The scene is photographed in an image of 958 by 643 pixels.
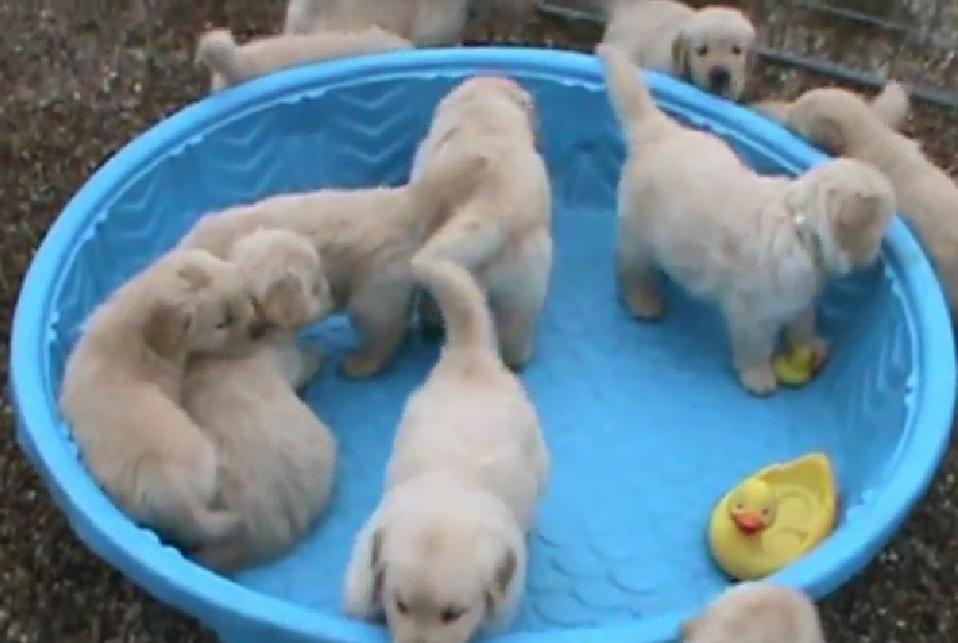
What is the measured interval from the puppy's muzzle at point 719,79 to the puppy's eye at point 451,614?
4.35 ft

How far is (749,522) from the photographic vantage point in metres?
2.37

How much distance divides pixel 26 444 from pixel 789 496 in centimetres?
108

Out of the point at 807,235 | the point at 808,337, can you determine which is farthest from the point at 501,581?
the point at 808,337

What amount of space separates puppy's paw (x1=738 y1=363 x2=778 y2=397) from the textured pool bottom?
21 millimetres

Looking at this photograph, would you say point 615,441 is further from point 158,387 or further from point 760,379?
point 158,387

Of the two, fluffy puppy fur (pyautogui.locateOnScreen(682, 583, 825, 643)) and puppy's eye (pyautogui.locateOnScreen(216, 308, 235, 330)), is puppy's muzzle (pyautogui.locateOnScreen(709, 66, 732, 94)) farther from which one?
fluffy puppy fur (pyautogui.locateOnScreen(682, 583, 825, 643))

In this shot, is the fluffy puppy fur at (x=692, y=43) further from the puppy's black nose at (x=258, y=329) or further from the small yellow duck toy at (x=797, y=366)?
the puppy's black nose at (x=258, y=329)

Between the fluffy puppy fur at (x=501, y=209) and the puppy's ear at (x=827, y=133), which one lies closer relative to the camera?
the fluffy puppy fur at (x=501, y=209)

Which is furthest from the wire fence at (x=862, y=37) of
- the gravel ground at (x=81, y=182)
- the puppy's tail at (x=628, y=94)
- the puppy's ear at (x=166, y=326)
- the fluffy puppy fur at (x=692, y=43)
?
the puppy's ear at (x=166, y=326)

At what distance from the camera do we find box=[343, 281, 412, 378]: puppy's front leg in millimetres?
2543

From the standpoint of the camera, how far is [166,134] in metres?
2.79

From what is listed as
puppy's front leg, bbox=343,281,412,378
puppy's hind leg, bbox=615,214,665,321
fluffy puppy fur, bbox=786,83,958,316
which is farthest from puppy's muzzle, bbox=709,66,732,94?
puppy's front leg, bbox=343,281,412,378

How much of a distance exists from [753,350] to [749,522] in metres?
0.38

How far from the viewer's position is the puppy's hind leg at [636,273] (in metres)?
2.69
